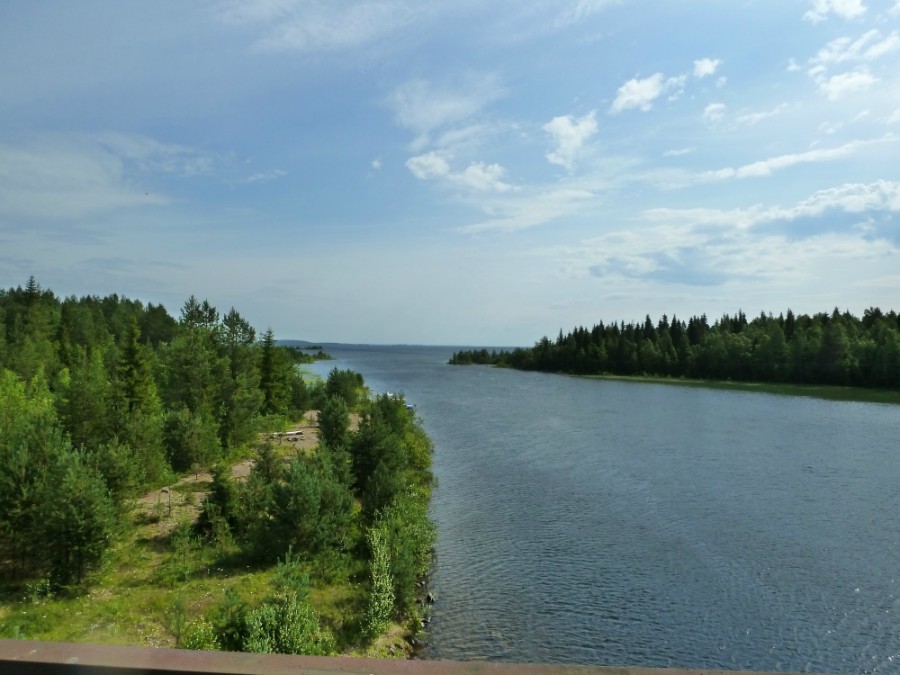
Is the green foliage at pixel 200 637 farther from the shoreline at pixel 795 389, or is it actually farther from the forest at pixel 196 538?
the shoreline at pixel 795 389

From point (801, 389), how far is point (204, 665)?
116m

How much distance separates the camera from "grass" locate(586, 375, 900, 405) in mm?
88062

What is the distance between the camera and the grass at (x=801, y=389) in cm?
8806

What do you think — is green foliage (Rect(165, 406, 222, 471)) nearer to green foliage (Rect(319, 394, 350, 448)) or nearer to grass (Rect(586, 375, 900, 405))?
green foliage (Rect(319, 394, 350, 448))

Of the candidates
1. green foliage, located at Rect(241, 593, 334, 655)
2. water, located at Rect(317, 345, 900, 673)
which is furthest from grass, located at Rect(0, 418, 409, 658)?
water, located at Rect(317, 345, 900, 673)

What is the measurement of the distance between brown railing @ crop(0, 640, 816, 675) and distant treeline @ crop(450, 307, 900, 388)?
116137 mm

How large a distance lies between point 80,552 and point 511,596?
13.8 meters

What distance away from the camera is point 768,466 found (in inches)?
1608

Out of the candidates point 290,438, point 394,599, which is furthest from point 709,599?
point 290,438

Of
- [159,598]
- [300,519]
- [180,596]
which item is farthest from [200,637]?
[300,519]

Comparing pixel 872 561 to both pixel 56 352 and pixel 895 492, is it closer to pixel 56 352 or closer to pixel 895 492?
pixel 895 492

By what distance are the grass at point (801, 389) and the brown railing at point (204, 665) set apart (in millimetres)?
98718

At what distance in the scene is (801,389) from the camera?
334 feet

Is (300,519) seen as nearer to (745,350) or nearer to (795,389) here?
(795,389)
